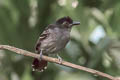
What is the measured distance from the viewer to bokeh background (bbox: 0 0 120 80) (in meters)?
4.59

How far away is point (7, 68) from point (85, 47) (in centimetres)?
104

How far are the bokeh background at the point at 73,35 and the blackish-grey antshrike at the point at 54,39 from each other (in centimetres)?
52

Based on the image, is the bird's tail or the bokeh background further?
the bokeh background

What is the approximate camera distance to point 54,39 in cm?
391

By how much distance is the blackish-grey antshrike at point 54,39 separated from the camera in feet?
12.7

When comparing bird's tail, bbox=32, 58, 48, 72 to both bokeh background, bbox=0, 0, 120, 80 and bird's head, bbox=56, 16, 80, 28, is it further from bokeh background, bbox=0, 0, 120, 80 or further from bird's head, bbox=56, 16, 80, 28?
bokeh background, bbox=0, 0, 120, 80

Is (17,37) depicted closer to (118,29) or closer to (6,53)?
(6,53)

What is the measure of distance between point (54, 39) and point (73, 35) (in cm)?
128

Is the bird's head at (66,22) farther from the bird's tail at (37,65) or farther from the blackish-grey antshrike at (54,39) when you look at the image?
the bird's tail at (37,65)

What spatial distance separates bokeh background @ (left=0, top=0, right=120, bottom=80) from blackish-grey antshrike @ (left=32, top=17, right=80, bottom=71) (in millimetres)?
516

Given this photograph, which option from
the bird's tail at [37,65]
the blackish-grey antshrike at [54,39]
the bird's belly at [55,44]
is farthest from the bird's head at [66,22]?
the bird's tail at [37,65]

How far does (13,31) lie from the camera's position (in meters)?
4.75

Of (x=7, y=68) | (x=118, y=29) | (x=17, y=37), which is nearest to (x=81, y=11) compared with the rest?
(x=118, y=29)

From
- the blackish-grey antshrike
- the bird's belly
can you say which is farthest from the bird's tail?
the bird's belly
